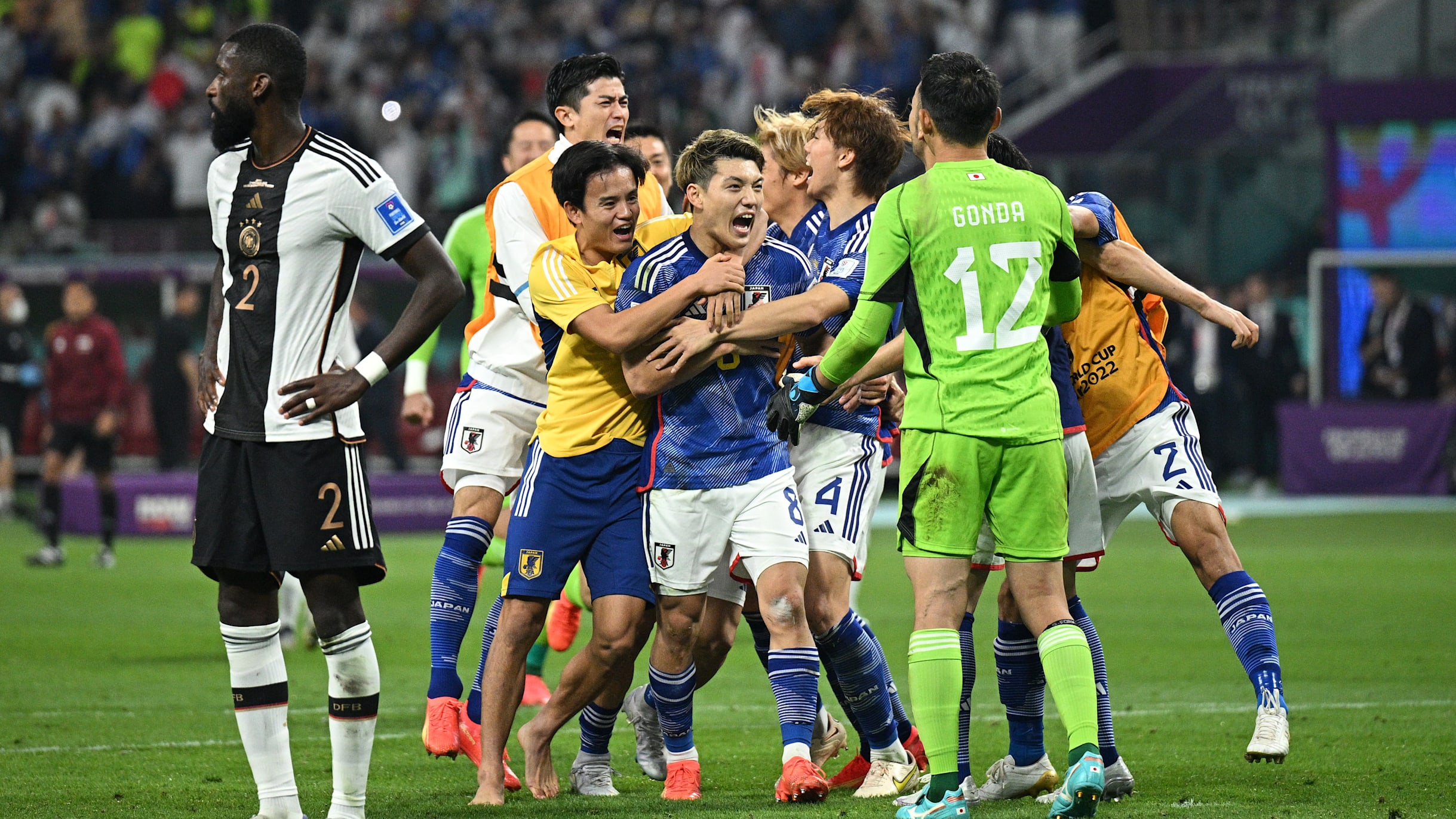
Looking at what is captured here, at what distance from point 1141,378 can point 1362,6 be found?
59.7 ft

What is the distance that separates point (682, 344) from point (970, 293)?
3.14 feet

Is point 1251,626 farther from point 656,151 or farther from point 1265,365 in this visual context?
point 1265,365

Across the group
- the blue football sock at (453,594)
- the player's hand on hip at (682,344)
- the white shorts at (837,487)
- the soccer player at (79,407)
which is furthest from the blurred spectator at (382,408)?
the player's hand on hip at (682,344)

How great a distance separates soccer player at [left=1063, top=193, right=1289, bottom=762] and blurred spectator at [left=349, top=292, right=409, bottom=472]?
14442 mm

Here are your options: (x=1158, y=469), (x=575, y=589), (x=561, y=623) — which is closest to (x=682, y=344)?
(x=1158, y=469)

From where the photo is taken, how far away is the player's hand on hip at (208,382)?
4.93 m

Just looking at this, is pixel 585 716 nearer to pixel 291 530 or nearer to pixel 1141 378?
pixel 291 530

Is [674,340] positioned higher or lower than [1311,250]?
lower

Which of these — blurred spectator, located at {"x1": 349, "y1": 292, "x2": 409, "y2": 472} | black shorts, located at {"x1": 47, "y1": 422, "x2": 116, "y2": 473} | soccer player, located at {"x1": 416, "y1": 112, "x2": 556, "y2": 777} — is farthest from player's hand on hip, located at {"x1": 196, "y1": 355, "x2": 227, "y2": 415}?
blurred spectator, located at {"x1": 349, "y1": 292, "x2": 409, "y2": 472}

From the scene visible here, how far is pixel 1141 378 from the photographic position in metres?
5.96

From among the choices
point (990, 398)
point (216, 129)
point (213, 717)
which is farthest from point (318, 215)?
point (213, 717)

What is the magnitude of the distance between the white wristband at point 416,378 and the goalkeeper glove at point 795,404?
3047mm

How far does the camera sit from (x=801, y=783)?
531 centimetres

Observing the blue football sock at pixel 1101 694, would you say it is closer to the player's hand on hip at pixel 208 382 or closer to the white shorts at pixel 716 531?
the white shorts at pixel 716 531
